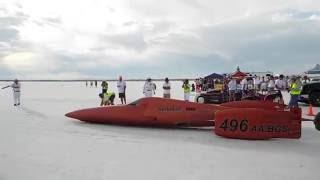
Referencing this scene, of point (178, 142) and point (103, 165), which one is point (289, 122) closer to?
point (178, 142)

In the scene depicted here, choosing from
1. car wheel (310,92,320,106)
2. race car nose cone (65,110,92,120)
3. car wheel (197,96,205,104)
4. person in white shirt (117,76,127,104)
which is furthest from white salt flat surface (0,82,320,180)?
car wheel (197,96,205,104)

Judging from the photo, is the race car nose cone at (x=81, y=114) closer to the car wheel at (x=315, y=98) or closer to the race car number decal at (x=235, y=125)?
the race car number decal at (x=235, y=125)

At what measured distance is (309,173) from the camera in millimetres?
7133

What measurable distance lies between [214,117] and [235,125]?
1118 mm

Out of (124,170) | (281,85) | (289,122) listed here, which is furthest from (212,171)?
(281,85)

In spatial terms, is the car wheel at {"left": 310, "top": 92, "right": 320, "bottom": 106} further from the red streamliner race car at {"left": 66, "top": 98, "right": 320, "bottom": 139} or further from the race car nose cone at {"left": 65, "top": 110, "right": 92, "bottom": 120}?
the race car nose cone at {"left": 65, "top": 110, "right": 92, "bottom": 120}

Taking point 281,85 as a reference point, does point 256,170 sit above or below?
below

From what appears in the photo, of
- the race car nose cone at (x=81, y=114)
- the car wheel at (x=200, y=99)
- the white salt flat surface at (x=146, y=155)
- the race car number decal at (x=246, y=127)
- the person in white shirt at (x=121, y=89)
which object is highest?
the person in white shirt at (x=121, y=89)

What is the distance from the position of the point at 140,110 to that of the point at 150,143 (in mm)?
3010

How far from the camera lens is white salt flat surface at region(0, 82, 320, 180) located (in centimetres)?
698

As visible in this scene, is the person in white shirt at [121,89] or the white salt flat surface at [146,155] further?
the person in white shirt at [121,89]

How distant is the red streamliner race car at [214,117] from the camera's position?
34.1 ft

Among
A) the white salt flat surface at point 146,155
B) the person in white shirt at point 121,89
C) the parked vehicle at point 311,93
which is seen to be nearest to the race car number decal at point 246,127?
the white salt flat surface at point 146,155

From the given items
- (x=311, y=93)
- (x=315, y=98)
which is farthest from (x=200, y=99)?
A: (x=315, y=98)
